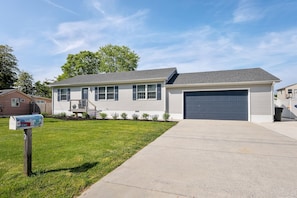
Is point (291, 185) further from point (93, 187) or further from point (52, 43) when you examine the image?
point (52, 43)

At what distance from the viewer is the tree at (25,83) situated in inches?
1326

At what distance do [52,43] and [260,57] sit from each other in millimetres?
18112

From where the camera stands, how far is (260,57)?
14102mm

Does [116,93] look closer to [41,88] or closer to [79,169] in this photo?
[79,169]

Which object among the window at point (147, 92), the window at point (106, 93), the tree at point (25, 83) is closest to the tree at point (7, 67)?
the tree at point (25, 83)

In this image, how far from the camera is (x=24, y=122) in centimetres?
267

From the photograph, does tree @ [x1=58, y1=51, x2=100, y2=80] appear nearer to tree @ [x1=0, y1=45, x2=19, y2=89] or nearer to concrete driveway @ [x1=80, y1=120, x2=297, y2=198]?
tree @ [x1=0, y1=45, x2=19, y2=89]

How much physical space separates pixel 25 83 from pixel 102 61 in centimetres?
1862

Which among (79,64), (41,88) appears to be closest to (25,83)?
(41,88)

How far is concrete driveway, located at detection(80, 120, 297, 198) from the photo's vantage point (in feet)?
7.65

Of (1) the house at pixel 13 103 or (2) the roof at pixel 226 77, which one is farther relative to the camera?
(1) the house at pixel 13 103

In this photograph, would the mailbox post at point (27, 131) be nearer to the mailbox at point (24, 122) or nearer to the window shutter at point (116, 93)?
the mailbox at point (24, 122)

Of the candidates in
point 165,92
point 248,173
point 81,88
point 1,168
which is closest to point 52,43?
point 81,88

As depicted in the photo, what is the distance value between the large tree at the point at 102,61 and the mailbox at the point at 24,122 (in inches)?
1107
